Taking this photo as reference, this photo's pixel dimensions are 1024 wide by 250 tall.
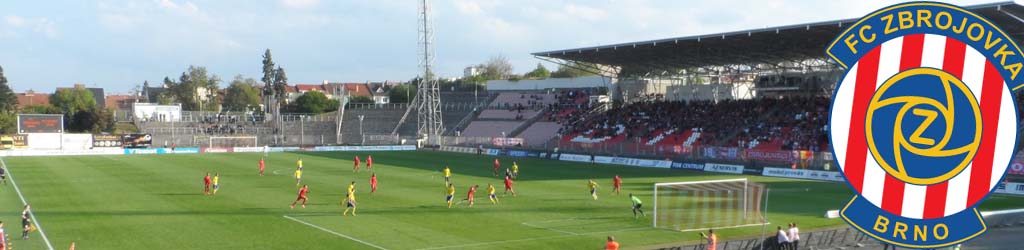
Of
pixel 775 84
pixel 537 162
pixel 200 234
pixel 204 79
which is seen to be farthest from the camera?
pixel 204 79

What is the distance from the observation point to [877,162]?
16.1ft

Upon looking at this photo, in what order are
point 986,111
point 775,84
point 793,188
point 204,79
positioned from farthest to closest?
point 204,79
point 775,84
point 793,188
point 986,111

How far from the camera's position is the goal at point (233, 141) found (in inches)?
3573

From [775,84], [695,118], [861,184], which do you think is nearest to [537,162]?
[695,118]

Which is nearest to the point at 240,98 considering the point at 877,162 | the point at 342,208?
the point at 342,208

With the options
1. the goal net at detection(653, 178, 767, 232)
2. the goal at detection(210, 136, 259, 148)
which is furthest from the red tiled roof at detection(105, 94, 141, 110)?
the goal net at detection(653, 178, 767, 232)

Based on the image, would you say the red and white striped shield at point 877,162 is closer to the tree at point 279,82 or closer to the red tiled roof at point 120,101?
the tree at point 279,82

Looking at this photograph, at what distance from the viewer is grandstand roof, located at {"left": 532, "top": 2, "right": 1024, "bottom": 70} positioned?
1864 inches

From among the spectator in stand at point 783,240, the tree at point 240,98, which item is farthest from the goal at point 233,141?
the spectator in stand at point 783,240

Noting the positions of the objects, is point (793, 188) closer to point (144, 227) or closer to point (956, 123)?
point (144, 227)

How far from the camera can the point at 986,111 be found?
4703 millimetres

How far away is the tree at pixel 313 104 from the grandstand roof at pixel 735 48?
6149cm

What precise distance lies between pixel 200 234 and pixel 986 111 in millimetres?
25474

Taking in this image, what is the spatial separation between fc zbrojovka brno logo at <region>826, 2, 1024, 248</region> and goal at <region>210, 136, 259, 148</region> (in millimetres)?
91936
